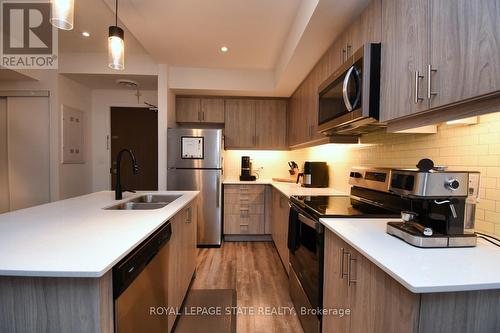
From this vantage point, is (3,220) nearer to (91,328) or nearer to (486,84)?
(91,328)

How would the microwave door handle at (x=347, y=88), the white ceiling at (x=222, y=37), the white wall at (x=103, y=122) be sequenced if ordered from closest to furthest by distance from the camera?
1. the microwave door handle at (x=347, y=88)
2. the white ceiling at (x=222, y=37)
3. the white wall at (x=103, y=122)

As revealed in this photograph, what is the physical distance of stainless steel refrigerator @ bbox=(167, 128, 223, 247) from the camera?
3.35 meters

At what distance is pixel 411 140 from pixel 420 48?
0.72 meters

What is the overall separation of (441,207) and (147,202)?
6.77ft

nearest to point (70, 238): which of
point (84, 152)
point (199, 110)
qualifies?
point (199, 110)

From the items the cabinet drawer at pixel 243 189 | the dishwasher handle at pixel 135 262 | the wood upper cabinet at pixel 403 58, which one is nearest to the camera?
the dishwasher handle at pixel 135 262

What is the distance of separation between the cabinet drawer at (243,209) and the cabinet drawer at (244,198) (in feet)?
0.15

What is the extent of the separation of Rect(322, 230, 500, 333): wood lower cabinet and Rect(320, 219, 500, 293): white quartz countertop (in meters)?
0.06

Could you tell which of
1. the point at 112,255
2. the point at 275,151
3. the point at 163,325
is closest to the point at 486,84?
the point at 112,255

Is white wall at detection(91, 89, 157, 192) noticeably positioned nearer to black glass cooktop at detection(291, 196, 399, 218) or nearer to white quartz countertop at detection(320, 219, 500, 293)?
black glass cooktop at detection(291, 196, 399, 218)

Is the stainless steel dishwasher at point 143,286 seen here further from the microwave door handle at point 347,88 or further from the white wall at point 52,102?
the white wall at point 52,102

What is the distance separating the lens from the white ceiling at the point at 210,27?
205cm

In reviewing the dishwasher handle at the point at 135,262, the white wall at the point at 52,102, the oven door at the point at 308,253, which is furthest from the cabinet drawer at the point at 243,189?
the white wall at the point at 52,102

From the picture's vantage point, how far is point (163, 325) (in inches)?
56.5
